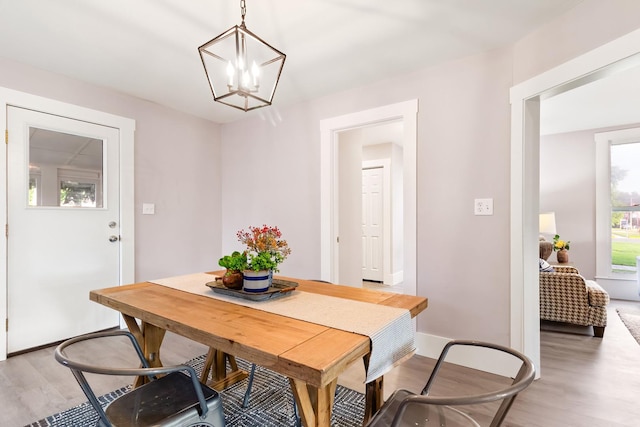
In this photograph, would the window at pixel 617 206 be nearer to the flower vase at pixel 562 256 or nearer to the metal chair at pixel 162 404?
the flower vase at pixel 562 256

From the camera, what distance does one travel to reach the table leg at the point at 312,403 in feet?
3.34

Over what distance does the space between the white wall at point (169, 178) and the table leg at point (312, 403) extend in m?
2.86

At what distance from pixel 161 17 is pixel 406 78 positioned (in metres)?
1.88

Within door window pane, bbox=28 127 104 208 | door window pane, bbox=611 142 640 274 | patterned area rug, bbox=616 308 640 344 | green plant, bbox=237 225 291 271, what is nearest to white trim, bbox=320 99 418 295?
green plant, bbox=237 225 291 271

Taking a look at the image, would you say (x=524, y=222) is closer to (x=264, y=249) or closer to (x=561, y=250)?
(x=264, y=249)

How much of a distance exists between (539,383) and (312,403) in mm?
1940

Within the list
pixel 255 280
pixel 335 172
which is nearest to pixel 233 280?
pixel 255 280

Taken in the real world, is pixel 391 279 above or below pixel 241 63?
below

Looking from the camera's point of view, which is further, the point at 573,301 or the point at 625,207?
the point at 625,207

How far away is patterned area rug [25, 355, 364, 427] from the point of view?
1.75 metres

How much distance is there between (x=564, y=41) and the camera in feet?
6.30

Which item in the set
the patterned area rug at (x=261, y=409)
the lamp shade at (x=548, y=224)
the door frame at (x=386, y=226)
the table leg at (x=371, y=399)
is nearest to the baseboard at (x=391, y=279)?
the door frame at (x=386, y=226)

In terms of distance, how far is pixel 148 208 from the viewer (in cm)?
339

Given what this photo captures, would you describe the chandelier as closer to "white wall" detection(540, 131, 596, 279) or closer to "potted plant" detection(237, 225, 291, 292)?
"potted plant" detection(237, 225, 291, 292)
